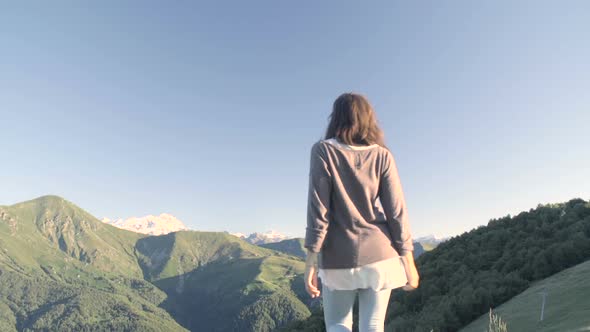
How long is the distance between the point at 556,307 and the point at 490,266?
13849 millimetres

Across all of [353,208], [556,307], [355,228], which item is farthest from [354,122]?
[556,307]

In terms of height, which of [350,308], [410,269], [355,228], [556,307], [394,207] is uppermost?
[394,207]

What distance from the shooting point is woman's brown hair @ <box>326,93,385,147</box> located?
4.27 m

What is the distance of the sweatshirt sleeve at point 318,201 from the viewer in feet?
13.0

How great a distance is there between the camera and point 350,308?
412cm

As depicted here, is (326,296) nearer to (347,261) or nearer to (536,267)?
(347,261)

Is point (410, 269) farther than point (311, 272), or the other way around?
point (410, 269)

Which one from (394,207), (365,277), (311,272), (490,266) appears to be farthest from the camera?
(490,266)

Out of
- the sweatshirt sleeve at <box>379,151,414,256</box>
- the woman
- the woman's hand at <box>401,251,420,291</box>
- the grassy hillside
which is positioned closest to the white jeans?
the woman

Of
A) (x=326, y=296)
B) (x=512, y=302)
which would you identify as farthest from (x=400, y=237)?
(x=512, y=302)

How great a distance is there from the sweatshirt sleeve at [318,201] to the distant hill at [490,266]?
1555 centimetres

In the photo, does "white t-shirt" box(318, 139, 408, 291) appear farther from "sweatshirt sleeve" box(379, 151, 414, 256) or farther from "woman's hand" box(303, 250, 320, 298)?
"sweatshirt sleeve" box(379, 151, 414, 256)

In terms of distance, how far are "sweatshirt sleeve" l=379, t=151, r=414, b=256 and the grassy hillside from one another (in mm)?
6894

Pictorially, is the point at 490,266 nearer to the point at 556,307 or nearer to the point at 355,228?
the point at 556,307
